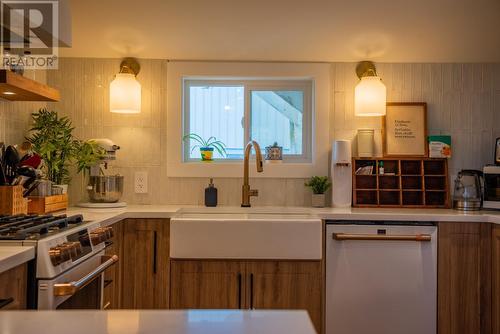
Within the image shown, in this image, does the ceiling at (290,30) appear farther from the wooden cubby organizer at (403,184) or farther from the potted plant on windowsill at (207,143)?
the wooden cubby organizer at (403,184)

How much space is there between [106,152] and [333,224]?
4.55ft

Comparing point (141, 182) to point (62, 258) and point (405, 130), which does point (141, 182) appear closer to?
point (62, 258)

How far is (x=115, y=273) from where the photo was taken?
7.11 ft

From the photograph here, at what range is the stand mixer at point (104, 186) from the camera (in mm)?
2488

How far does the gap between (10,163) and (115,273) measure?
73 cm

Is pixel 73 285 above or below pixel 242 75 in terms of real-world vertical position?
below

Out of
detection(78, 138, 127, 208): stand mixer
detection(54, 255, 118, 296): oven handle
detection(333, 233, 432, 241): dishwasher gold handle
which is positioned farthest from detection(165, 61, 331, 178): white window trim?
detection(54, 255, 118, 296): oven handle

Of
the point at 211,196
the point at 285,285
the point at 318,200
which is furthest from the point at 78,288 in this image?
the point at 318,200

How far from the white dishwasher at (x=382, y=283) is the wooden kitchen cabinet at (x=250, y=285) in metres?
0.13

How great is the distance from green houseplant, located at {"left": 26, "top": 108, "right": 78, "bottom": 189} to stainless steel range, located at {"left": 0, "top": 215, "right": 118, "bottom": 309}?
702 mm

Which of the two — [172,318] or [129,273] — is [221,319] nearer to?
[172,318]

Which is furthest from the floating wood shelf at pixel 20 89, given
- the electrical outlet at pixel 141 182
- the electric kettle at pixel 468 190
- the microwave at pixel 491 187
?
the microwave at pixel 491 187

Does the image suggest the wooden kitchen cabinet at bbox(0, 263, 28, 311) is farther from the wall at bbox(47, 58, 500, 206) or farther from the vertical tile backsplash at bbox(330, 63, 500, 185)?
the vertical tile backsplash at bbox(330, 63, 500, 185)

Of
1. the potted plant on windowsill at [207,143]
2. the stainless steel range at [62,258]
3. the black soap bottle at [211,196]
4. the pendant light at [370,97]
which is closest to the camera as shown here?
the stainless steel range at [62,258]
